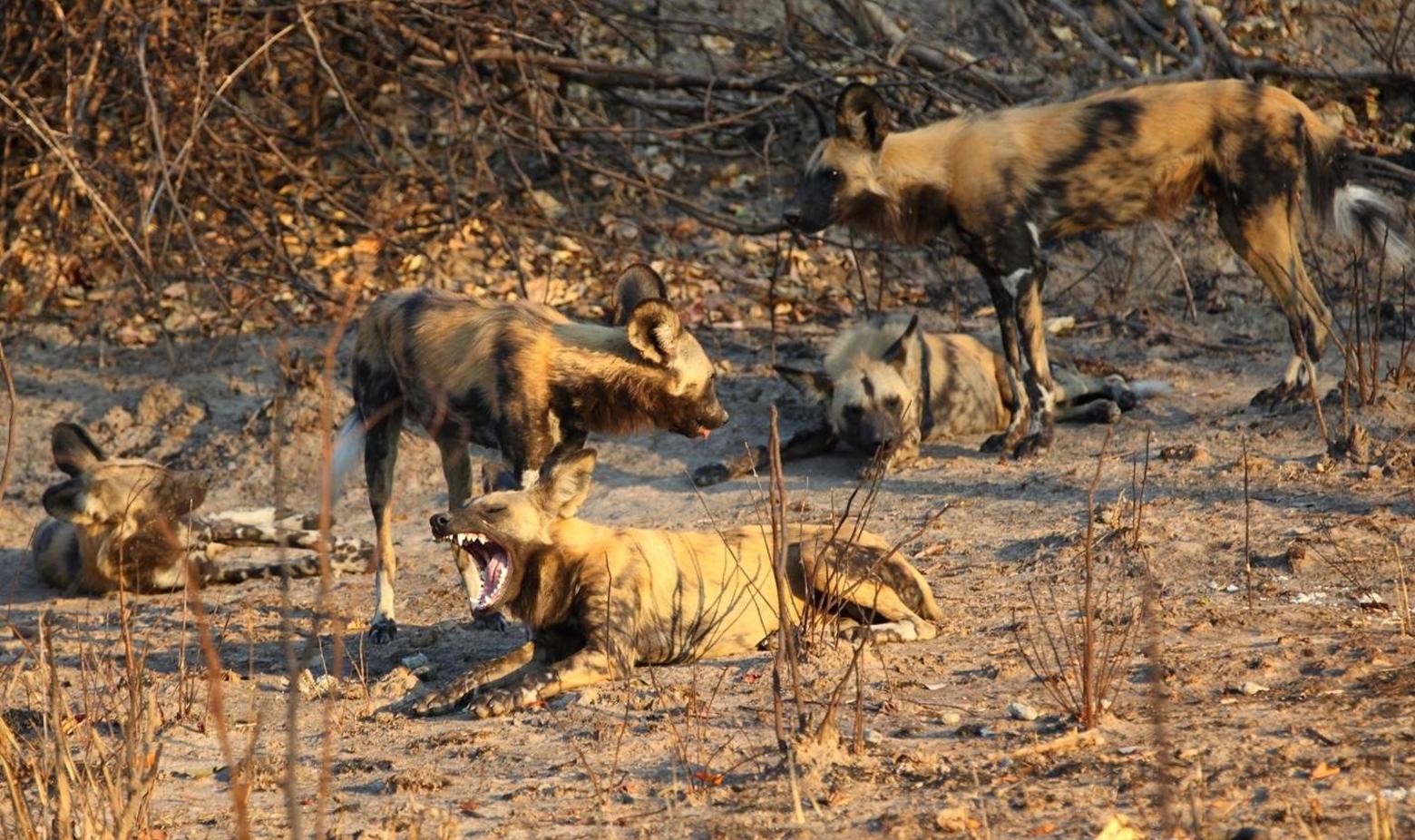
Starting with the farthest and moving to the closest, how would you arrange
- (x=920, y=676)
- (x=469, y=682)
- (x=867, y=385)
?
(x=867, y=385) < (x=469, y=682) < (x=920, y=676)

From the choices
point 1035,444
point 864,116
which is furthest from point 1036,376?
point 864,116

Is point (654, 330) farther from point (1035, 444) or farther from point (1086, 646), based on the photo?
point (1035, 444)

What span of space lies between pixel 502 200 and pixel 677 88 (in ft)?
4.33

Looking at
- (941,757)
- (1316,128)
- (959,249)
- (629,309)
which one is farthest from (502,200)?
(941,757)

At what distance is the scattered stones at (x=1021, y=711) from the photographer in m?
3.57

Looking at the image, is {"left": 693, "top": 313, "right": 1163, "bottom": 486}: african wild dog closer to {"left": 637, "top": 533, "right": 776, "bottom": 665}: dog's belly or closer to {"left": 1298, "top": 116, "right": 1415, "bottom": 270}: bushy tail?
{"left": 1298, "top": 116, "right": 1415, "bottom": 270}: bushy tail

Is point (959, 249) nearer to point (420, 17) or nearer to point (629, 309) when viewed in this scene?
point (629, 309)

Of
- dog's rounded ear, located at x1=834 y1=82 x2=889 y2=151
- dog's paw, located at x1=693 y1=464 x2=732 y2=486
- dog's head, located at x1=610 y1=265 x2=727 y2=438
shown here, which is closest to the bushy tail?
dog's rounded ear, located at x1=834 y1=82 x2=889 y2=151

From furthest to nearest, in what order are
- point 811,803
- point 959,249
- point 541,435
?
point 959,249, point 541,435, point 811,803

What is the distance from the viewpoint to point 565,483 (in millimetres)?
4418

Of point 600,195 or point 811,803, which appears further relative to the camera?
point 600,195

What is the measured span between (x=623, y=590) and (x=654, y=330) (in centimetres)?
87

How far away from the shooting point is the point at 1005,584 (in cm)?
492

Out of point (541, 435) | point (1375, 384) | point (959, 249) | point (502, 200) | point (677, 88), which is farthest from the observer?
point (677, 88)
